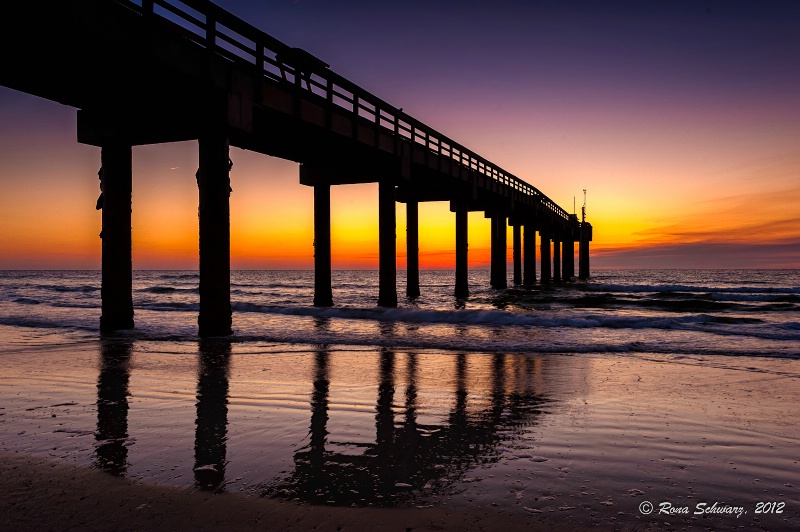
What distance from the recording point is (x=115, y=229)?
14.5 meters

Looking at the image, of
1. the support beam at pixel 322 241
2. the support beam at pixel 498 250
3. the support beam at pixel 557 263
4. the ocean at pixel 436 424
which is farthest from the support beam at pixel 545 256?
the ocean at pixel 436 424

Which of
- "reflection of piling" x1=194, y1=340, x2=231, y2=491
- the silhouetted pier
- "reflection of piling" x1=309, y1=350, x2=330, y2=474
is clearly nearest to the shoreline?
"reflection of piling" x1=194, y1=340, x2=231, y2=491

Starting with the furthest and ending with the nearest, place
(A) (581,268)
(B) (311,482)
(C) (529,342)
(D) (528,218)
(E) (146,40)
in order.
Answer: (A) (581,268)
(D) (528,218)
(C) (529,342)
(E) (146,40)
(B) (311,482)

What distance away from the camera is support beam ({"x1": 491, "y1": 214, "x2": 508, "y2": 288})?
41156mm

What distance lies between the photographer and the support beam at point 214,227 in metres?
13.6

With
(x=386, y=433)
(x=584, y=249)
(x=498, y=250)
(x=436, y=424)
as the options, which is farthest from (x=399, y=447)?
(x=584, y=249)

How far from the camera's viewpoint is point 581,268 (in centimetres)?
7906

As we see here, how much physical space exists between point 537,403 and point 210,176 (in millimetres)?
10011

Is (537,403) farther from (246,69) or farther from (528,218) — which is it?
(528,218)

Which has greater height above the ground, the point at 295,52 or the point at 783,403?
the point at 295,52

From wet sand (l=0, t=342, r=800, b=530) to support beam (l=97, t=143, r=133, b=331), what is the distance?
20.1 ft

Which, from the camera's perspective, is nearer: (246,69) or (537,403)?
(537,403)

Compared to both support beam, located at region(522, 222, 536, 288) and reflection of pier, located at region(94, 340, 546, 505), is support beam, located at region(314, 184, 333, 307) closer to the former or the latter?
reflection of pier, located at region(94, 340, 546, 505)

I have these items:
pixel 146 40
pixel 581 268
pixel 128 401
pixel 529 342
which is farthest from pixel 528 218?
pixel 128 401
